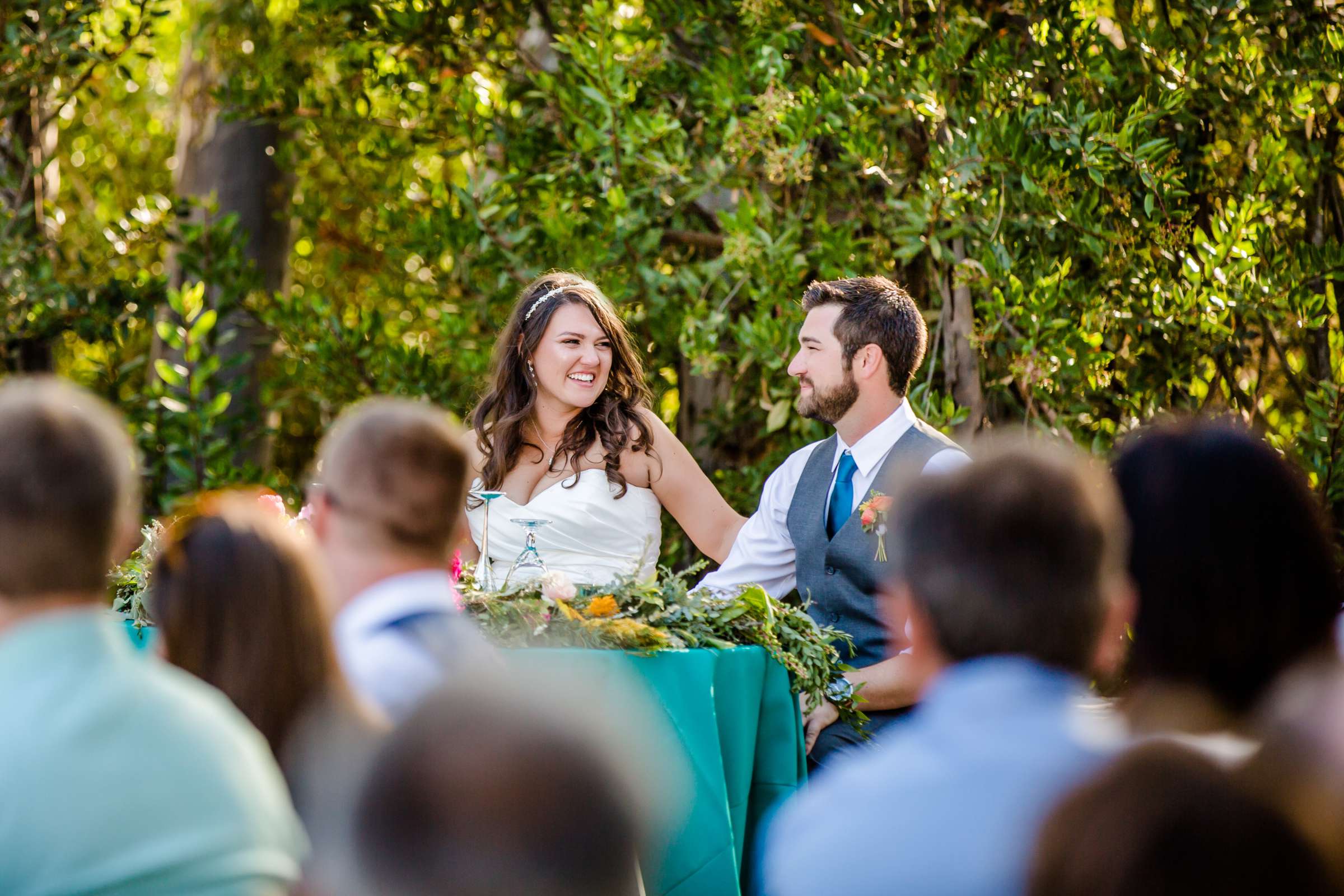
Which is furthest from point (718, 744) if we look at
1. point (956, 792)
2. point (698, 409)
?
point (698, 409)

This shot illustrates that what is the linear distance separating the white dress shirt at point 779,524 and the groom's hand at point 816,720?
2.04ft

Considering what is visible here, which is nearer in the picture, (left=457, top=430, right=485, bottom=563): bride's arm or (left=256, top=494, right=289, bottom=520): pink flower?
(left=256, top=494, right=289, bottom=520): pink flower

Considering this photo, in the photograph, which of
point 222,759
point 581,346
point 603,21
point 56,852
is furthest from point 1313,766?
point 603,21

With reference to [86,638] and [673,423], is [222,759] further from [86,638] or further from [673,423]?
[673,423]

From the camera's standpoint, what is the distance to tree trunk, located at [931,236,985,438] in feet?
17.7

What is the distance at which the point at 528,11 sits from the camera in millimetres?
6676

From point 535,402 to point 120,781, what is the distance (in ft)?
11.6

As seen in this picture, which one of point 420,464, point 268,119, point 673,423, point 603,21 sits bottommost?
point 673,423

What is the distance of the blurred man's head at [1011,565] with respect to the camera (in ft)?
5.24

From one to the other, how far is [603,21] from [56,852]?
15.2ft

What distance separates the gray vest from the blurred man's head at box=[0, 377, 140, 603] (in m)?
2.70

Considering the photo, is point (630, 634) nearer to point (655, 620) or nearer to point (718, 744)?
point (655, 620)

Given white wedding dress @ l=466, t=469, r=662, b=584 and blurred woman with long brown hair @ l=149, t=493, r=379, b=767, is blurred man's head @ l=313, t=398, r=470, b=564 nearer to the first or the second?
blurred woman with long brown hair @ l=149, t=493, r=379, b=767

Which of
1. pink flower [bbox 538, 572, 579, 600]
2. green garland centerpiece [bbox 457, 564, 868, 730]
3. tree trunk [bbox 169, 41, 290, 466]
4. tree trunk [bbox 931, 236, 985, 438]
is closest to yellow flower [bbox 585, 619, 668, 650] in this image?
green garland centerpiece [bbox 457, 564, 868, 730]
